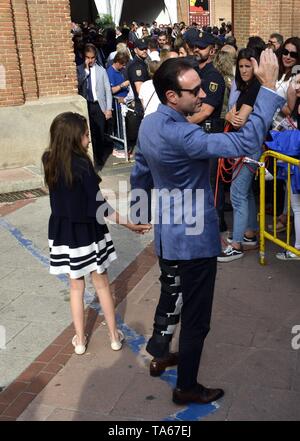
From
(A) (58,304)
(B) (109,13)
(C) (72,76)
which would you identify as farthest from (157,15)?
(A) (58,304)

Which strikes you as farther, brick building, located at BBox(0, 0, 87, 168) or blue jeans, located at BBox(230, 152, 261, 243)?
brick building, located at BBox(0, 0, 87, 168)

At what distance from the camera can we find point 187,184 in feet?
9.71

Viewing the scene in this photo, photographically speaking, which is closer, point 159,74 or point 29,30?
point 159,74

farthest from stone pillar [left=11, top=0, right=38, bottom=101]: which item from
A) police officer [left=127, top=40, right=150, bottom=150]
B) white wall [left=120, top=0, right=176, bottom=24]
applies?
white wall [left=120, top=0, right=176, bottom=24]

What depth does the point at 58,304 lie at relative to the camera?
4781 mm

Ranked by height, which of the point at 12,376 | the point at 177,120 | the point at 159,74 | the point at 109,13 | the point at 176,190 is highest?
the point at 109,13

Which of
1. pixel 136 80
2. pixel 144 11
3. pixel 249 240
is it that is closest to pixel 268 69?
pixel 249 240

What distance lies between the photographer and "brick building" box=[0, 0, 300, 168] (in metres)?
8.25

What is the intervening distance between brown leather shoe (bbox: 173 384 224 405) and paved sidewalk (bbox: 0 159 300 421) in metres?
0.04

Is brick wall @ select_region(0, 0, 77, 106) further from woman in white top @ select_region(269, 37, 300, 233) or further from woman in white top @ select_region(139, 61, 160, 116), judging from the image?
woman in white top @ select_region(269, 37, 300, 233)

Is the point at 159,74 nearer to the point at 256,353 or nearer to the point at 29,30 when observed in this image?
the point at 256,353

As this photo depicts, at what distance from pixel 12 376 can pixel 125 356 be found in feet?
2.70

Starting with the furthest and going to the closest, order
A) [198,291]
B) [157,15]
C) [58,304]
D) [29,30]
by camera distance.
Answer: [157,15] < [29,30] < [58,304] < [198,291]

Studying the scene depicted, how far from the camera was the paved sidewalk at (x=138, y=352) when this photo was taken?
337 cm
